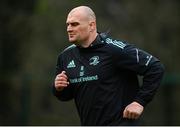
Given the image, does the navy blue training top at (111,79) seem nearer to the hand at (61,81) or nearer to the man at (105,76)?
the man at (105,76)

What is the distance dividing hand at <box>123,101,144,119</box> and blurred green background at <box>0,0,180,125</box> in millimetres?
9968

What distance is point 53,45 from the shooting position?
21.3 m

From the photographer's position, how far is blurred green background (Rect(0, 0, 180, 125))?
1781cm

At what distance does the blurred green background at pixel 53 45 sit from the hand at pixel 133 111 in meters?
9.97

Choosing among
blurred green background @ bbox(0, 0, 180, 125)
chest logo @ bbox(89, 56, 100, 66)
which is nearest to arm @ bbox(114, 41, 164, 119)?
chest logo @ bbox(89, 56, 100, 66)

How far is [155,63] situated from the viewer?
7.39 meters

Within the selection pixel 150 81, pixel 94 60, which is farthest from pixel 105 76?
pixel 150 81

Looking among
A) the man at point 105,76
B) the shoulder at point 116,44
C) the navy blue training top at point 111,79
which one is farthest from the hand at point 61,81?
the shoulder at point 116,44

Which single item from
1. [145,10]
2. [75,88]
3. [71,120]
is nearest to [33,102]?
[71,120]

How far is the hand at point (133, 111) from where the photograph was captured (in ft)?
23.8

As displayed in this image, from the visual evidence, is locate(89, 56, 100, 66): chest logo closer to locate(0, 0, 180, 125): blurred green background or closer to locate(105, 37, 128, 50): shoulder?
locate(105, 37, 128, 50): shoulder

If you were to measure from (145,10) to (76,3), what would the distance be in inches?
92.4

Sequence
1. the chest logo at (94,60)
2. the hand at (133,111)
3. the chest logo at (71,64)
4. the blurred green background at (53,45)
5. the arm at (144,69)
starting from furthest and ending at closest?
the blurred green background at (53,45)
the chest logo at (71,64)
the chest logo at (94,60)
the arm at (144,69)
the hand at (133,111)

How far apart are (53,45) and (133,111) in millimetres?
14110
